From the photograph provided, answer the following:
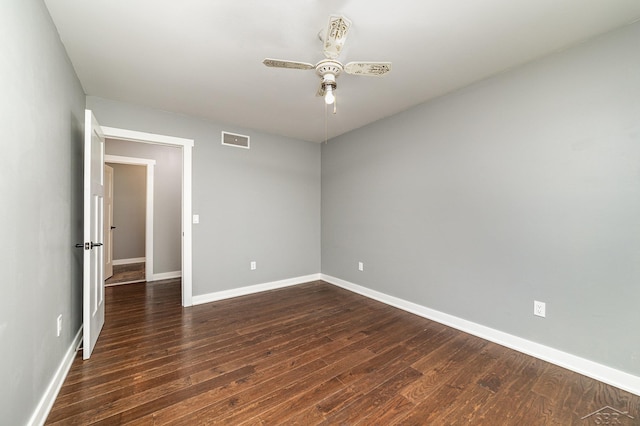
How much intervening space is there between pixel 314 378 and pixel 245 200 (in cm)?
274

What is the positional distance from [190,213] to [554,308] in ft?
13.4

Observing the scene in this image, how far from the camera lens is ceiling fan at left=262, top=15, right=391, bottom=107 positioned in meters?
1.56

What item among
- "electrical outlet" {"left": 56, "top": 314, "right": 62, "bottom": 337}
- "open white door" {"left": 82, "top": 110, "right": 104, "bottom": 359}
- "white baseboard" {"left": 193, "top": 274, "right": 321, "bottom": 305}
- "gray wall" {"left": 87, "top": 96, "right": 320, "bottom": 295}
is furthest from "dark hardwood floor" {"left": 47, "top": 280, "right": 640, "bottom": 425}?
"gray wall" {"left": 87, "top": 96, "right": 320, "bottom": 295}

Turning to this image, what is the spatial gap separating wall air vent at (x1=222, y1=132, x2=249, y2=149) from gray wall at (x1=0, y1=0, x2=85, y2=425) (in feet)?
5.82

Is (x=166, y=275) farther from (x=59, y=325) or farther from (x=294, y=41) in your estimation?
(x=294, y=41)

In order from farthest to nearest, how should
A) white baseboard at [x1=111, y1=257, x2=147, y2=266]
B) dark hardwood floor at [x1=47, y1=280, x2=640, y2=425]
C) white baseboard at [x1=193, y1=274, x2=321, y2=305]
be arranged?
1. white baseboard at [x1=111, y1=257, x2=147, y2=266]
2. white baseboard at [x1=193, y1=274, x2=321, y2=305]
3. dark hardwood floor at [x1=47, y1=280, x2=640, y2=425]

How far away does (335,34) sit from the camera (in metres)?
1.59

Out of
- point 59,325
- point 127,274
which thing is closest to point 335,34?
point 59,325

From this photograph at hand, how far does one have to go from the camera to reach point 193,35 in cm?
194

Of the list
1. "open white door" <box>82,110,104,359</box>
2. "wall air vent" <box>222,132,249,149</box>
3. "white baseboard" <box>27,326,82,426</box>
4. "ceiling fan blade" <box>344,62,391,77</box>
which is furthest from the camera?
"wall air vent" <box>222,132,249,149</box>

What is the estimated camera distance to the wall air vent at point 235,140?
3.80m

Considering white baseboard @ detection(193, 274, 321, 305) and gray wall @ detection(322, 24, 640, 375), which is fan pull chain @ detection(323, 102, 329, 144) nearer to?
gray wall @ detection(322, 24, 640, 375)

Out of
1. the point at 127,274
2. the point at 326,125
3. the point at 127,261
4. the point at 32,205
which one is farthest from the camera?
the point at 127,261

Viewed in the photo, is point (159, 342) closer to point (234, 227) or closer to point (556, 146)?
point (234, 227)
